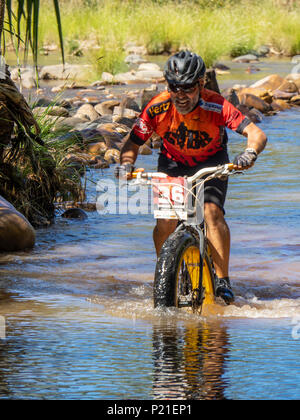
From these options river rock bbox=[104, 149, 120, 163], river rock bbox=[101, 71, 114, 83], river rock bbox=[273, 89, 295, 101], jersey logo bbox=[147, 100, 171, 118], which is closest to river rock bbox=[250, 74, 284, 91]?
river rock bbox=[273, 89, 295, 101]

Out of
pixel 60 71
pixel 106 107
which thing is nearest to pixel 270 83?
pixel 106 107

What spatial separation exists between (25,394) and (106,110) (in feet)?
44.0

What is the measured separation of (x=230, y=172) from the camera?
16.5ft

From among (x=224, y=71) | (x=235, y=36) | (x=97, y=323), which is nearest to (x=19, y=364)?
(x=97, y=323)

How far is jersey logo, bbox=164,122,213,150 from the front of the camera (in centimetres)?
559

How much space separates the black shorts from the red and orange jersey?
0.08m

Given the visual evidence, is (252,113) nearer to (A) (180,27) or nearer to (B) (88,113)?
(B) (88,113)

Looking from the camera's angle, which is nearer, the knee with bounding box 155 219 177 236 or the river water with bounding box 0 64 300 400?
the river water with bounding box 0 64 300 400

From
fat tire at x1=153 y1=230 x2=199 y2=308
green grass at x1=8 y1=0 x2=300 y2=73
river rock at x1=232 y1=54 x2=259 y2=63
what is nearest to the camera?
fat tire at x1=153 y1=230 x2=199 y2=308

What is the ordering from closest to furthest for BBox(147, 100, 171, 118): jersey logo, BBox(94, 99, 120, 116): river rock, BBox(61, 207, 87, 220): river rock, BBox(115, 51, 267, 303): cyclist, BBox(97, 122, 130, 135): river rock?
BBox(115, 51, 267, 303): cyclist < BBox(147, 100, 171, 118): jersey logo < BBox(61, 207, 87, 220): river rock < BBox(97, 122, 130, 135): river rock < BBox(94, 99, 120, 116): river rock

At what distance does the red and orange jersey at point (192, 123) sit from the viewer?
217 inches

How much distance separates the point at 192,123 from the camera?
556cm

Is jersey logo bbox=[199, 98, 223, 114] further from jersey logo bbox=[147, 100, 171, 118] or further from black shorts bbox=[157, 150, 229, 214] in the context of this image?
black shorts bbox=[157, 150, 229, 214]

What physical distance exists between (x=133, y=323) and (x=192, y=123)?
1225mm
